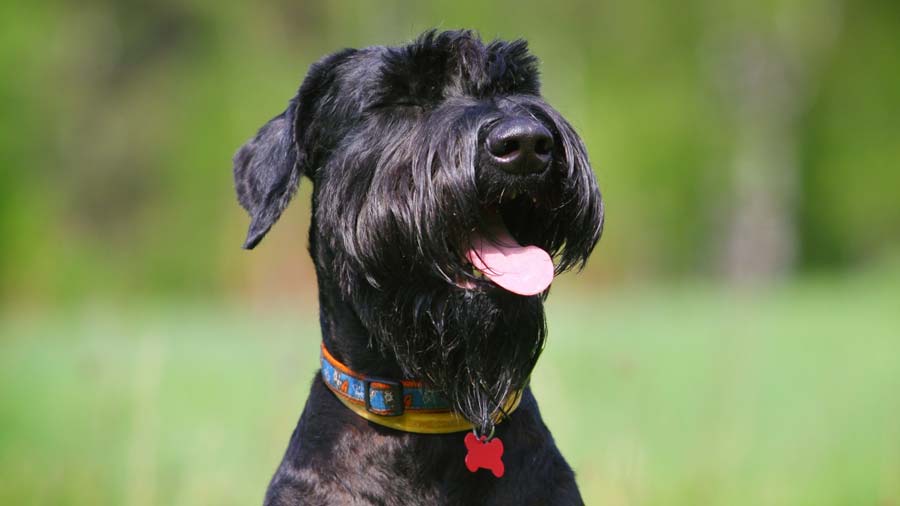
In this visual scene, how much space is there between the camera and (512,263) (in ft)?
9.75

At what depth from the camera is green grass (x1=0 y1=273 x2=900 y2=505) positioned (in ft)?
16.7

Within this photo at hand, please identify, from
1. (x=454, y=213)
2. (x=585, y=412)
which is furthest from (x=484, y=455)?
A: (x=585, y=412)

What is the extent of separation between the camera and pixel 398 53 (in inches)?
130

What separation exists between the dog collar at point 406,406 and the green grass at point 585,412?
5.55 ft

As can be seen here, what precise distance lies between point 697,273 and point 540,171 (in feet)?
73.8

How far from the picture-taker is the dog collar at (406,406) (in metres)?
3.14

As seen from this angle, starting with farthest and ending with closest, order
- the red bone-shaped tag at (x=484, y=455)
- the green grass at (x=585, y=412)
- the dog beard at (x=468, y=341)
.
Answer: the green grass at (x=585, y=412), the red bone-shaped tag at (x=484, y=455), the dog beard at (x=468, y=341)

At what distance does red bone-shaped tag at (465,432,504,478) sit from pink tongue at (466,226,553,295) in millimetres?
459

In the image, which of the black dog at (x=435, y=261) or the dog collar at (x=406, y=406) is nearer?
the black dog at (x=435, y=261)

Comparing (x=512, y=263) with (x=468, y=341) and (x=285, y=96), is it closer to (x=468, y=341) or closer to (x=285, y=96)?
(x=468, y=341)

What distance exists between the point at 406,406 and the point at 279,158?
0.85 metres

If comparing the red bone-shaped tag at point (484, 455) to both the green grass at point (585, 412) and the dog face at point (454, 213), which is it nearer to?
the dog face at point (454, 213)

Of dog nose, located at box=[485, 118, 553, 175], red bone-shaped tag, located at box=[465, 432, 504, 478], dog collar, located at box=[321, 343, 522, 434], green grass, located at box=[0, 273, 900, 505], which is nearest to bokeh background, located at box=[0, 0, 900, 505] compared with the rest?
green grass, located at box=[0, 273, 900, 505]

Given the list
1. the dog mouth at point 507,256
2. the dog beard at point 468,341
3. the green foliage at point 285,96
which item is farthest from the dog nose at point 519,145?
the green foliage at point 285,96
